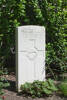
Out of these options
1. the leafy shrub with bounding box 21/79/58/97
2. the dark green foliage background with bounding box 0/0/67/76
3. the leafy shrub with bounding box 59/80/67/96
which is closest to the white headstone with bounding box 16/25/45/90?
the leafy shrub with bounding box 21/79/58/97

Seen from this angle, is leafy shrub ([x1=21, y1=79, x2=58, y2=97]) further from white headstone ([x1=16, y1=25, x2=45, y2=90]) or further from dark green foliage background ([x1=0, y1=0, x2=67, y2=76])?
dark green foliage background ([x1=0, y1=0, x2=67, y2=76])

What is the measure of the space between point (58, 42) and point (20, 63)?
5.27ft

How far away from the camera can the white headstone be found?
528cm

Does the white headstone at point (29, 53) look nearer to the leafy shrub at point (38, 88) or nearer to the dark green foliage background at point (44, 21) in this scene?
the leafy shrub at point (38, 88)

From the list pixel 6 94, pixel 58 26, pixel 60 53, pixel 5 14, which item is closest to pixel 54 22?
pixel 58 26

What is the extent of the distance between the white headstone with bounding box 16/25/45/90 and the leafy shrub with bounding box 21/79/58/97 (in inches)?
6.6

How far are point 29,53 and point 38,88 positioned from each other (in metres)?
0.76

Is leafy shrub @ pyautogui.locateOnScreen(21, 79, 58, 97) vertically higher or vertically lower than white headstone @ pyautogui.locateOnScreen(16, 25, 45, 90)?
lower

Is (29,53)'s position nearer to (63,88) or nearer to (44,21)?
(63,88)

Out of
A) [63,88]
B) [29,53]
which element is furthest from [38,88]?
[29,53]

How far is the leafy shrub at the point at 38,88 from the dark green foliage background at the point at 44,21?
3.41 feet

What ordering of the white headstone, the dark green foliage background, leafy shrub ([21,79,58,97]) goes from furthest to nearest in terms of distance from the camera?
1. the dark green foliage background
2. the white headstone
3. leafy shrub ([21,79,58,97])

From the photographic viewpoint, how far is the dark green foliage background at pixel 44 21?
631 cm

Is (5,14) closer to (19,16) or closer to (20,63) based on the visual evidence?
(19,16)
